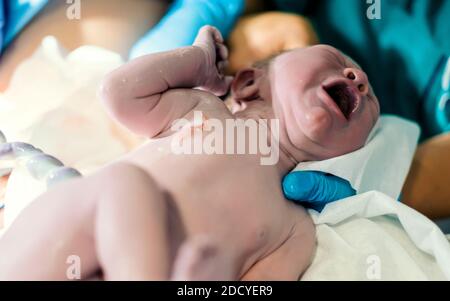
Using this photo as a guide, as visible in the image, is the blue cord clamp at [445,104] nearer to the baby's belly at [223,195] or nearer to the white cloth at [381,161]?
the white cloth at [381,161]

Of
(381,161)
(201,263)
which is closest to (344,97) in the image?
(381,161)

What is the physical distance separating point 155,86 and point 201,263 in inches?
12.1

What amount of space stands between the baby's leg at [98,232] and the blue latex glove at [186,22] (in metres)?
0.54

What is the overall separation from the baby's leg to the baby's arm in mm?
194

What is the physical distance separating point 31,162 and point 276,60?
1.53ft

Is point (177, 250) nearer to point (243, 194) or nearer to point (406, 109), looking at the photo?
point (243, 194)

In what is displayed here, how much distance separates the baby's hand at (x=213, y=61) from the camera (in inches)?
36.8

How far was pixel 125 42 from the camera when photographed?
1.18 metres

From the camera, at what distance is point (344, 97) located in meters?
0.91

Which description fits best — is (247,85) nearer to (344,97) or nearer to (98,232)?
(344,97)

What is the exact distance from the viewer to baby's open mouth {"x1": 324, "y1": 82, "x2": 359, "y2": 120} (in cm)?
89

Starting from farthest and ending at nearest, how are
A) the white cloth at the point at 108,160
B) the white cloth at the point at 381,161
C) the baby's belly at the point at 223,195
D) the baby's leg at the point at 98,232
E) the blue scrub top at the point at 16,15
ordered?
the blue scrub top at the point at 16,15 < the white cloth at the point at 381,161 < the white cloth at the point at 108,160 < the baby's belly at the point at 223,195 < the baby's leg at the point at 98,232

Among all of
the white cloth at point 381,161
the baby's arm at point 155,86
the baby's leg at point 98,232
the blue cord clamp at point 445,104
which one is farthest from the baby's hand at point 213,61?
the blue cord clamp at point 445,104

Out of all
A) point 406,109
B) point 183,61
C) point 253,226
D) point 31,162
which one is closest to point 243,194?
point 253,226
